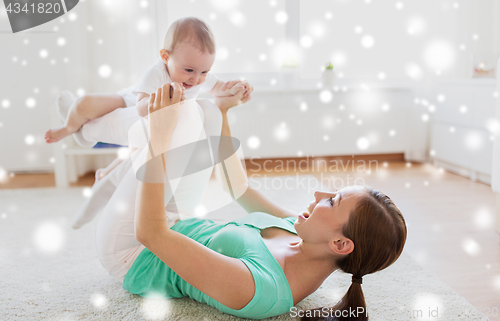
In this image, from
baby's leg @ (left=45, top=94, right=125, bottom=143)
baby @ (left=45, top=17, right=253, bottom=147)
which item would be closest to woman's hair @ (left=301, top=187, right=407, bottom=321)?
baby @ (left=45, top=17, right=253, bottom=147)

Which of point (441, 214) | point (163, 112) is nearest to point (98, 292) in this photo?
point (163, 112)

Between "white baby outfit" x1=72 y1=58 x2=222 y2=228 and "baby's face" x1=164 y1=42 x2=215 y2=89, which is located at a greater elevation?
"baby's face" x1=164 y1=42 x2=215 y2=89

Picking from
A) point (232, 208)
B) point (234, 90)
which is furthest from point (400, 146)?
point (234, 90)

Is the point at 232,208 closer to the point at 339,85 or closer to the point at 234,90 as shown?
the point at 234,90

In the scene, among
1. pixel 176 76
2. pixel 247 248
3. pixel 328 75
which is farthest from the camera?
pixel 328 75

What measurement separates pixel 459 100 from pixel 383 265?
231cm

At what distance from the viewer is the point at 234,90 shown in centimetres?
123

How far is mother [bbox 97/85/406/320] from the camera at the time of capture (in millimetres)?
859

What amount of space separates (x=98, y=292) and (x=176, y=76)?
2.24 ft

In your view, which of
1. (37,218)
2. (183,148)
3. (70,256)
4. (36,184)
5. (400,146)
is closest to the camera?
(183,148)

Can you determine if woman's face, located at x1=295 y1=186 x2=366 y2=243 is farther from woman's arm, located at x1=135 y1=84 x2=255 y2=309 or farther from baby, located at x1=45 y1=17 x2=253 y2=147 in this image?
baby, located at x1=45 y1=17 x2=253 y2=147

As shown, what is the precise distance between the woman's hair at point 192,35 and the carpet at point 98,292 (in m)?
0.73

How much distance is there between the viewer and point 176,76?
1192 mm

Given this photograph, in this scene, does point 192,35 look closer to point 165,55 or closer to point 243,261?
point 165,55
